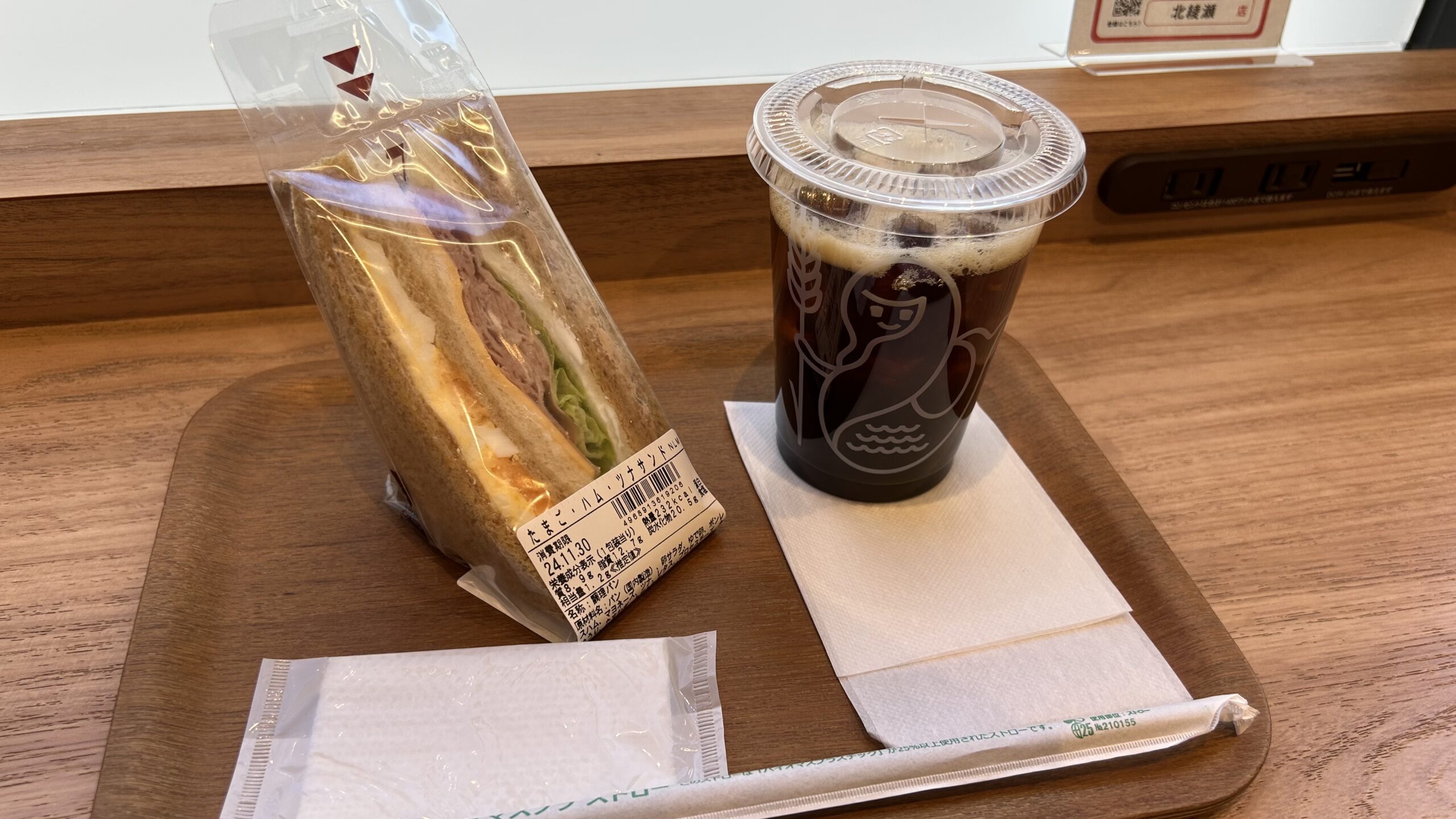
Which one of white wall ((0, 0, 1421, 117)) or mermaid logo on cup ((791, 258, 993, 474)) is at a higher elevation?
white wall ((0, 0, 1421, 117))

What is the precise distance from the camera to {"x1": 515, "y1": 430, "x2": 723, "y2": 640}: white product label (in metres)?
0.71

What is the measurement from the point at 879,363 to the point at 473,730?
44 centimetres

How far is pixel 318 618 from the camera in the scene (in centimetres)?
74

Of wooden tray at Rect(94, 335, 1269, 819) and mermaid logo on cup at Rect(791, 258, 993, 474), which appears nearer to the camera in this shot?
wooden tray at Rect(94, 335, 1269, 819)

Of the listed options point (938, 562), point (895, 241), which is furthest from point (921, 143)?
point (938, 562)

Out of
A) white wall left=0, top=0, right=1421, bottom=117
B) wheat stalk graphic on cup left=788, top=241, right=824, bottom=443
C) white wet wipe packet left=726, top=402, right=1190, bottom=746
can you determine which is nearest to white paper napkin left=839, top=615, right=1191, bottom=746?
white wet wipe packet left=726, top=402, right=1190, bottom=746

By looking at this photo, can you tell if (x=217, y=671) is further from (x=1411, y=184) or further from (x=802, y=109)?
(x=1411, y=184)

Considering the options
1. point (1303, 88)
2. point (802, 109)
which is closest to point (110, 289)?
point (802, 109)

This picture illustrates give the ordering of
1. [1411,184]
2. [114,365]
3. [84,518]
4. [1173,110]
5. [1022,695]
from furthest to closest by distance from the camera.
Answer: [1411,184] → [1173,110] → [114,365] → [84,518] → [1022,695]

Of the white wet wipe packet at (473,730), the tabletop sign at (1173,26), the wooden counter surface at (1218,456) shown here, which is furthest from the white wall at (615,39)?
the white wet wipe packet at (473,730)

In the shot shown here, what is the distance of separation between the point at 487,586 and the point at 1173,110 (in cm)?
105

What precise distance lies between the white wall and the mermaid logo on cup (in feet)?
2.04

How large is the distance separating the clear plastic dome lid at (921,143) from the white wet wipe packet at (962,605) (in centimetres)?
30

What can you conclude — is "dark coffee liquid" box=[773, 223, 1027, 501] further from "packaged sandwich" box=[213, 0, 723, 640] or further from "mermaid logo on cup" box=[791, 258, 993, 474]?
"packaged sandwich" box=[213, 0, 723, 640]
